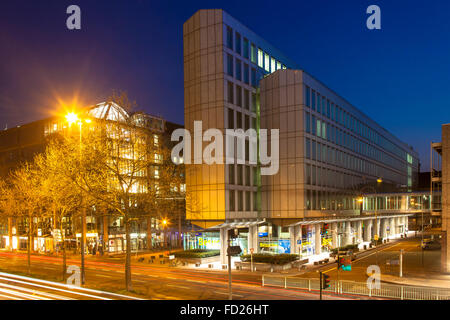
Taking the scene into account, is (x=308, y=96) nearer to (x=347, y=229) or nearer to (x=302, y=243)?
(x=302, y=243)

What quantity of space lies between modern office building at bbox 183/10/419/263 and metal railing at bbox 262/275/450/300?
54.4 feet

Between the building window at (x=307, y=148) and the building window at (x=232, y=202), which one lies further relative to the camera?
the building window at (x=307, y=148)

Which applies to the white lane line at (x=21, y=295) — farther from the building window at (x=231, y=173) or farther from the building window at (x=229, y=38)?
the building window at (x=229, y=38)

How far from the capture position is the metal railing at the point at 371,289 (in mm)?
25328

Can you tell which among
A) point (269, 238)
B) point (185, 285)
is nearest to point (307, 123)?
point (269, 238)

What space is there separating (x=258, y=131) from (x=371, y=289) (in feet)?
106

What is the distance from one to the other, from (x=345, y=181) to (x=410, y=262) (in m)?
24.2

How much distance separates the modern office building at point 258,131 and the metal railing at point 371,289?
54.4 ft

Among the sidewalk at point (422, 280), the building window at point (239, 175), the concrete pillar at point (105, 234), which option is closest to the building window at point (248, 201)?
the building window at point (239, 175)

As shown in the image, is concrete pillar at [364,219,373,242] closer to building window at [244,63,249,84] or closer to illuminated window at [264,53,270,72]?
illuminated window at [264,53,270,72]

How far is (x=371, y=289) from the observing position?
27.9m

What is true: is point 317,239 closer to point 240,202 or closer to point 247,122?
point 240,202

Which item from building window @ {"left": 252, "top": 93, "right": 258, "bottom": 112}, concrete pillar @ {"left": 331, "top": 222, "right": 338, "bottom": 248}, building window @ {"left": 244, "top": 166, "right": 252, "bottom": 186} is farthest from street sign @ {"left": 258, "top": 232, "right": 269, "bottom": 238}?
building window @ {"left": 252, "top": 93, "right": 258, "bottom": 112}

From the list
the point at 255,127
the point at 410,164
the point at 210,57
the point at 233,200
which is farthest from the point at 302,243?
the point at 410,164
